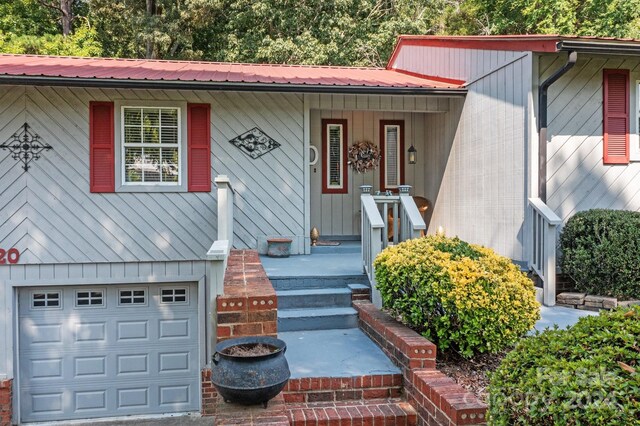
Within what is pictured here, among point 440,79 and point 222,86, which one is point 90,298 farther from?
point 440,79

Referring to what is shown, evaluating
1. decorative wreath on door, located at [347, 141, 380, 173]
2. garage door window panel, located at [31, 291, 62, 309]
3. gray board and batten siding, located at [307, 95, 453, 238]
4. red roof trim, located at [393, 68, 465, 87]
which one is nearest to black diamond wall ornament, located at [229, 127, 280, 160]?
gray board and batten siding, located at [307, 95, 453, 238]

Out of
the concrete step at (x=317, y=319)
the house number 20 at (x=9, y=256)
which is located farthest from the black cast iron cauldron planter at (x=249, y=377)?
the house number 20 at (x=9, y=256)

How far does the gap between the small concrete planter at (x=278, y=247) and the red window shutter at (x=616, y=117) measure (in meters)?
4.57

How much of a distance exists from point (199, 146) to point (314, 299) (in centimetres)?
336

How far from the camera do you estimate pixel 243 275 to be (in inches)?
176

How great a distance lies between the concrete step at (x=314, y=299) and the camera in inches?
211

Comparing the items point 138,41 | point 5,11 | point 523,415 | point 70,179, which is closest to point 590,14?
point 138,41

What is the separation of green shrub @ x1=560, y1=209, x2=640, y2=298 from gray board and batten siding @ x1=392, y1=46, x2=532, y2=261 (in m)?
0.61

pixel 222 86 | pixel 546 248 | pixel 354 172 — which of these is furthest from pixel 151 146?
pixel 546 248

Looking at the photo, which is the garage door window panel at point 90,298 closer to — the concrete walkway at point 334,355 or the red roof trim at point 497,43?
the concrete walkway at point 334,355

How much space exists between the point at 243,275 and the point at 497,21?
52.7ft

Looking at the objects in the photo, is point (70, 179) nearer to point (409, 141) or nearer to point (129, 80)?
point (129, 80)

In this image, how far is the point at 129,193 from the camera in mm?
7172

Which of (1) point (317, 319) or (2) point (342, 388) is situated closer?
(2) point (342, 388)
